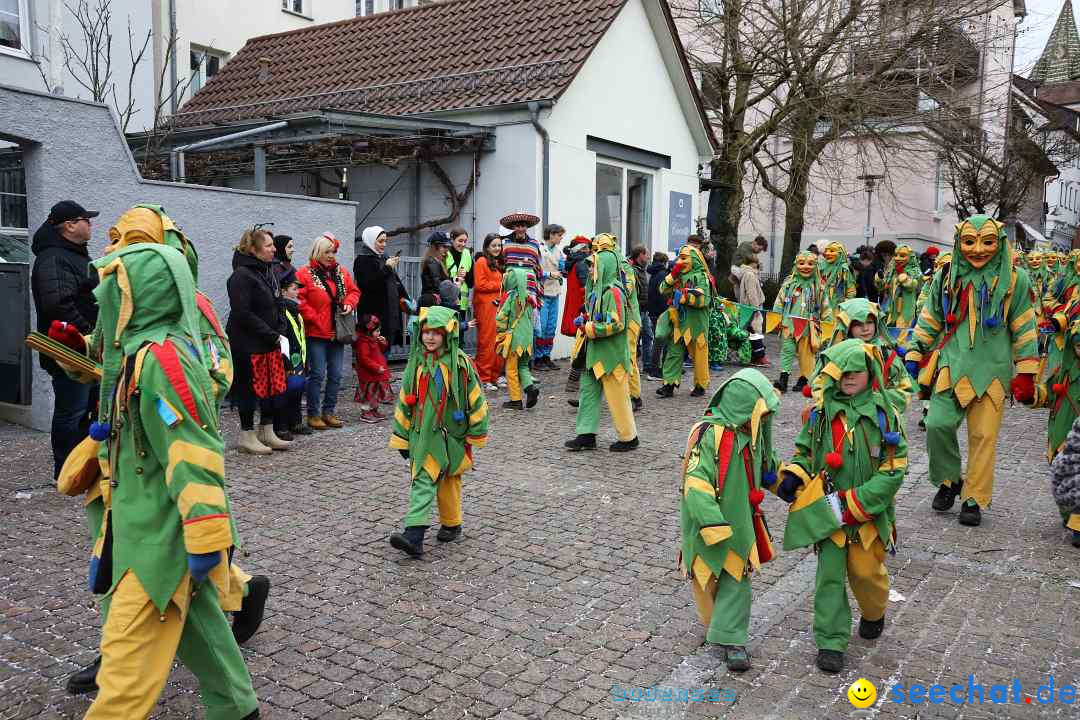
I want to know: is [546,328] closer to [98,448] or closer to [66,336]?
[66,336]

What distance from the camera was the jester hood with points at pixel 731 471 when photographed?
4.03 metres

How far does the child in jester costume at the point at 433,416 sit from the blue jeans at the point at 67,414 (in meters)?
2.53

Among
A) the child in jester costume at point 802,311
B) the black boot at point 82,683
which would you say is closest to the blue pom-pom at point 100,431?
the black boot at point 82,683

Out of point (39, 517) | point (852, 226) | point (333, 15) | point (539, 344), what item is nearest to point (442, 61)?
point (539, 344)

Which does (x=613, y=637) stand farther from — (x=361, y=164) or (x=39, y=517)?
(x=361, y=164)

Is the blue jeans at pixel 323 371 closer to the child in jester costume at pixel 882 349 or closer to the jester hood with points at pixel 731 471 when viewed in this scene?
the child in jester costume at pixel 882 349

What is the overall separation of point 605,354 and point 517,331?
2.35 metres

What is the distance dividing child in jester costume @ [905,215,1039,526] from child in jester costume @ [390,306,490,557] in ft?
10.6

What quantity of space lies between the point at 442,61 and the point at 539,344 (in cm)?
546

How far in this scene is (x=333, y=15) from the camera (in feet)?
78.8

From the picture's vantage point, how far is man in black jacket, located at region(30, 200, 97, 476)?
248 inches

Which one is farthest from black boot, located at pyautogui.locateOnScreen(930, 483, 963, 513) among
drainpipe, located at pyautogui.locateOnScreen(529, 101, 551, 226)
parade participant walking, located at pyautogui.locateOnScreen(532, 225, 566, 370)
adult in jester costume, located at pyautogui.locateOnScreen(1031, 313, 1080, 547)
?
drainpipe, located at pyautogui.locateOnScreen(529, 101, 551, 226)

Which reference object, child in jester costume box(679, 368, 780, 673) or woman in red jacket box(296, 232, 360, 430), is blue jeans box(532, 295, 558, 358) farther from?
child in jester costume box(679, 368, 780, 673)

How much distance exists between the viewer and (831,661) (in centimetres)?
409
